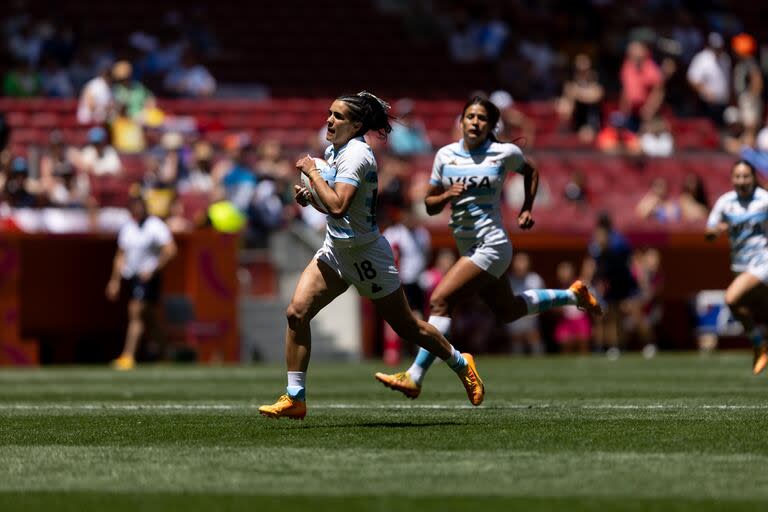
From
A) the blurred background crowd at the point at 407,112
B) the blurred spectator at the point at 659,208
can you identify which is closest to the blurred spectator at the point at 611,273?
the blurred background crowd at the point at 407,112

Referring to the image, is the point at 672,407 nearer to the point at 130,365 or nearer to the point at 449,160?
the point at 449,160

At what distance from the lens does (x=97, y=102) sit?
1021 inches

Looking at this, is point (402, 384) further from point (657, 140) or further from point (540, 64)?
point (540, 64)

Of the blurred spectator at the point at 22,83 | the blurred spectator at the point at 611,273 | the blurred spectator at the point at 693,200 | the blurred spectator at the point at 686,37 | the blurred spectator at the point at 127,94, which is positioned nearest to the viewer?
the blurred spectator at the point at 611,273

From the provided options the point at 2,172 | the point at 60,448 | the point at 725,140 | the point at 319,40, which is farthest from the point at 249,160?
the point at 60,448

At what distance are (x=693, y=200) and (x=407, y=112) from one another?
4.91 meters

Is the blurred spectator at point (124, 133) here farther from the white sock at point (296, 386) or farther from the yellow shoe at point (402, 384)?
the white sock at point (296, 386)

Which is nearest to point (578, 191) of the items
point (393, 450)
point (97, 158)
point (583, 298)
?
point (97, 158)

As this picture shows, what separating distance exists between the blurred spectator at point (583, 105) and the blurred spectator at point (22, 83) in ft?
31.4

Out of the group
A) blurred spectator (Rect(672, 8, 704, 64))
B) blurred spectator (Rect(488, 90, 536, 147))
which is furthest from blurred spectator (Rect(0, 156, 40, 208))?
blurred spectator (Rect(672, 8, 704, 64))

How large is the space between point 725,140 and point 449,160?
19275mm

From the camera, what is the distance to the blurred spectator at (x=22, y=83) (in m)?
27.2

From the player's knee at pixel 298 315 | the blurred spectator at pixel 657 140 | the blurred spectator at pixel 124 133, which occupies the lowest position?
the player's knee at pixel 298 315

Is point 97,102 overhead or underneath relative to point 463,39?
underneath
